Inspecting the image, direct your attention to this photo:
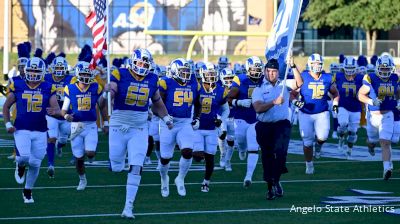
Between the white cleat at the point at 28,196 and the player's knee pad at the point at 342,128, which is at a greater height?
the player's knee pad at the point at 342,128

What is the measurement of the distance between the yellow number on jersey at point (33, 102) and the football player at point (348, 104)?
9184 millimetres

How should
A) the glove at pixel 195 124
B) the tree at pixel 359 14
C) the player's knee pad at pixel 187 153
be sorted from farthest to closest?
the tree at pixel 359 14 < the player's knee pad at pixel 187 153 < the glove at pixel 195 124

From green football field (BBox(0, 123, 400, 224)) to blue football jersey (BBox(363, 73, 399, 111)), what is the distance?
1130 millimetres

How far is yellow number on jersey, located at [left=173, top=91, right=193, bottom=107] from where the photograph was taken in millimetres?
16453

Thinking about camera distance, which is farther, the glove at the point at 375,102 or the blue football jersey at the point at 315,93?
the blue football jersey at the point at 315,93

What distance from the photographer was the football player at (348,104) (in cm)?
2397

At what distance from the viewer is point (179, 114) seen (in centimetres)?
1639

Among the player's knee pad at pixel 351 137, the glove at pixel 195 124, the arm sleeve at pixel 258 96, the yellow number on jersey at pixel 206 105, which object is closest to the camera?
the arm sleeve at pixel 258 96

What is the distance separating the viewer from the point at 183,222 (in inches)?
524

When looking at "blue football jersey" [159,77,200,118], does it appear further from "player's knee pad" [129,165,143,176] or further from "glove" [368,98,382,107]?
"glove" [368,98,382,107]

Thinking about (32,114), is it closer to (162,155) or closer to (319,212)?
(162,155)

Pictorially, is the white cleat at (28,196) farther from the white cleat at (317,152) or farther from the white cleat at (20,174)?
the white cleat at (317,152)

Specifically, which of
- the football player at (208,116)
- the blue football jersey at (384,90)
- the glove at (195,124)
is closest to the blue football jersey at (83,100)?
the football player at (208,116)

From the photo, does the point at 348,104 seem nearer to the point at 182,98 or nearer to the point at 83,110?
the point at 83,110
